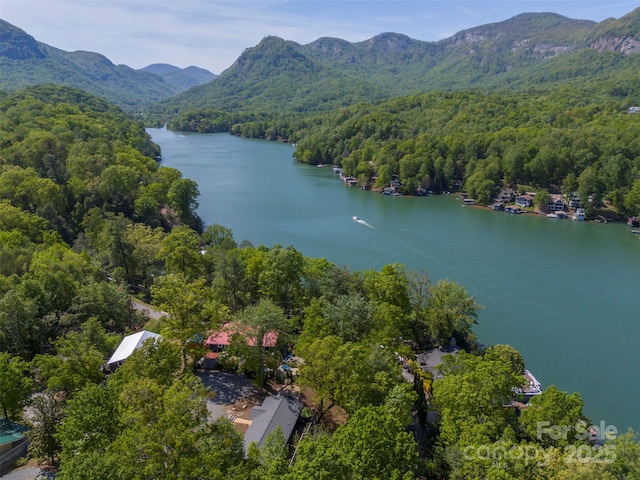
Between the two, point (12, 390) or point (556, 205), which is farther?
point (556, 205)

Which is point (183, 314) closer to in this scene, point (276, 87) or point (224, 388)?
point (224, 388)

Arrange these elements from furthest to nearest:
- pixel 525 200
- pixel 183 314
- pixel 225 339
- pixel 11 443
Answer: pixel 525 200
pixel 225 339
pixel 183 314
pixel 11 443

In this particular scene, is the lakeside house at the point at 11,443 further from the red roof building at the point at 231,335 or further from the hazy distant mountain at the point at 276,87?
the hazy distant mountain at the point at 276,87

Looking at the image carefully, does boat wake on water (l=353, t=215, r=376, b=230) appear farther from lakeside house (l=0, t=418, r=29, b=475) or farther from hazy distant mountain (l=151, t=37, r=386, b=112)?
hazy distant mountain (l=151, t=37, r=386, b=112)

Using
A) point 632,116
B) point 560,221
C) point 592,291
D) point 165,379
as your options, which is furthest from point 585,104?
point 165,379

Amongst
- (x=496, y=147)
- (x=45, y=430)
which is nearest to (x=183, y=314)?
(x=45, y=430)

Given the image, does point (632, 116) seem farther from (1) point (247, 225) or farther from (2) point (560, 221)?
(1) point (247, 225)

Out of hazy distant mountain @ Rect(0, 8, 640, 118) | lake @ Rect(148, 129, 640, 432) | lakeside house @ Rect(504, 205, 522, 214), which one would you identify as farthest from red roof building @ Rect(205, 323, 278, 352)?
hazy distant mountain @ Rect(0, 8, 640, 118)
